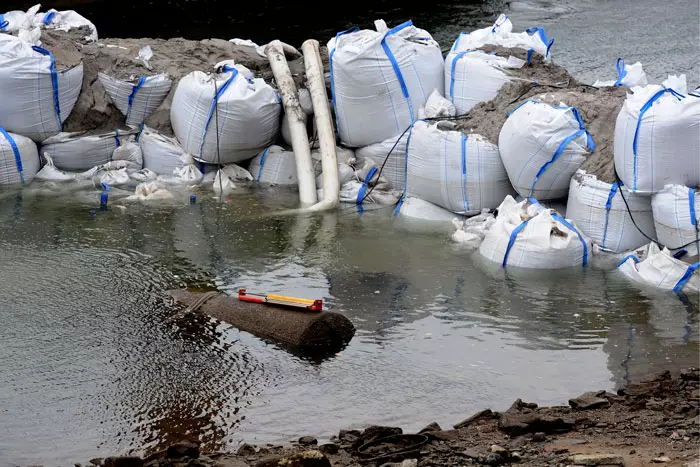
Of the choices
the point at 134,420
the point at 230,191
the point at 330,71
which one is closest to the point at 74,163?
the point at 230,191

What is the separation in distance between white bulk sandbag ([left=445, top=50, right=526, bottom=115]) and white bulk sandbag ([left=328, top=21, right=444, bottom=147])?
0.16 metres

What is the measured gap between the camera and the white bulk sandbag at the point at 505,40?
23.3 feet

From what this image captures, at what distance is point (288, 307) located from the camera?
15.4 ft

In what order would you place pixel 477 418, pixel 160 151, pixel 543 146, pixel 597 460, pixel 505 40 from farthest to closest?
pixel 160 151 → pixel 505 40 → pixel 543 146 → pixel 477 418 → pixel 597 460

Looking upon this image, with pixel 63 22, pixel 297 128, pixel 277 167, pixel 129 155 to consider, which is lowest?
pixel 277 167

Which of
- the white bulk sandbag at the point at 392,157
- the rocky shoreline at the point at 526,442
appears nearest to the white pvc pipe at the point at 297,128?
the white bulk sandbag at the point at 392,157

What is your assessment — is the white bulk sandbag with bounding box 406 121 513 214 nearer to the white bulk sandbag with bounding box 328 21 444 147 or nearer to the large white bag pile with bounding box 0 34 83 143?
the white bulk sandbag with bounding box 328 21 444 147

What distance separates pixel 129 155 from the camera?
7297 millimetres

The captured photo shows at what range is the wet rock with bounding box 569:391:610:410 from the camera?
3838 mm

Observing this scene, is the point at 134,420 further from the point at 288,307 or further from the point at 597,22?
the point at 597,22

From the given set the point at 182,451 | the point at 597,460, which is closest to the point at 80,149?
the point at 182,451

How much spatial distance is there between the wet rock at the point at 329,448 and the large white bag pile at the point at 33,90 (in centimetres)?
442

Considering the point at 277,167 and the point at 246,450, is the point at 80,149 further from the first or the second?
the point at 246,450

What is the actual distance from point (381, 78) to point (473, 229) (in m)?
1.41
